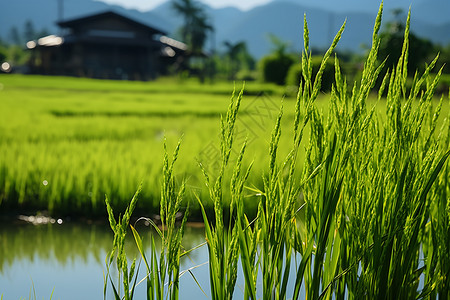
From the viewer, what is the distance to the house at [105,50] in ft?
79.9

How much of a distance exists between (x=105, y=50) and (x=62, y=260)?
79.6 feet

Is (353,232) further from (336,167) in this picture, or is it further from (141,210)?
(141,210)

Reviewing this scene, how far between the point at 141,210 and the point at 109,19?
77.5 feet

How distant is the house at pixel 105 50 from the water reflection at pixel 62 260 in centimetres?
2173

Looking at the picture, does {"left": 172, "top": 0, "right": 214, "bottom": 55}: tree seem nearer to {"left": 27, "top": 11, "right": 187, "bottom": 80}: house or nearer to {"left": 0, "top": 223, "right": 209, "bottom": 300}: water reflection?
{"left": 27, "top": 11, "right": 187, "bottom": 80}: house

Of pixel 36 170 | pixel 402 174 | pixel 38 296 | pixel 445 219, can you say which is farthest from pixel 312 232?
pixel 36 170

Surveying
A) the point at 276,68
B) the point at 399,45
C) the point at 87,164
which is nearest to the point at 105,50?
the point at 276,68

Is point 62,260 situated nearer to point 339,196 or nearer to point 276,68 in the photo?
point 339,196

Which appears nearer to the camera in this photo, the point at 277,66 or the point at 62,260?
the point at 62,260

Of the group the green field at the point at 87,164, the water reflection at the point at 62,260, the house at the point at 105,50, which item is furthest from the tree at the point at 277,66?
the water reflection at the point at 62,260

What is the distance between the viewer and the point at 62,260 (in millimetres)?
2307

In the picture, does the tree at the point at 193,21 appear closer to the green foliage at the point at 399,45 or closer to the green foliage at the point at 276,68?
the green foliage at the point at 276,68

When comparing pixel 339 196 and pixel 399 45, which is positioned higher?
pixel 399 45

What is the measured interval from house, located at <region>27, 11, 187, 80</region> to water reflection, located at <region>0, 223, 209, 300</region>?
2173 cm
